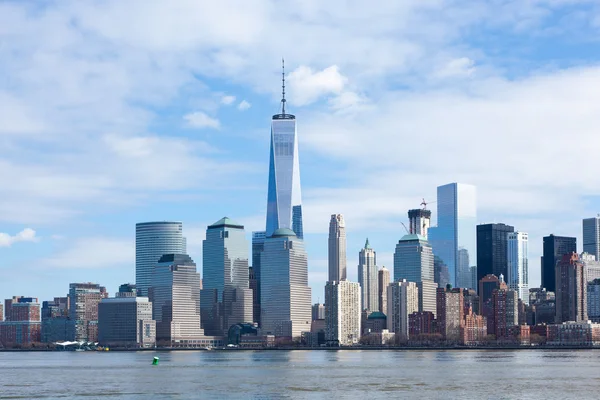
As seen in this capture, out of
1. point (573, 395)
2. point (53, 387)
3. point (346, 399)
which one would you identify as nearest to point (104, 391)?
point (53, 387)

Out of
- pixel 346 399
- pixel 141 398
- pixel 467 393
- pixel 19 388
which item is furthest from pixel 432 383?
pixel 19 388

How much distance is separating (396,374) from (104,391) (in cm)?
5982

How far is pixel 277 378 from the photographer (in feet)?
572

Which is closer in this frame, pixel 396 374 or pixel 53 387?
pixel 53 387

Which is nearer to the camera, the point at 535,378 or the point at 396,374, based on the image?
the point at 535,378

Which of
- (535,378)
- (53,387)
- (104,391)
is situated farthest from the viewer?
(535,378)

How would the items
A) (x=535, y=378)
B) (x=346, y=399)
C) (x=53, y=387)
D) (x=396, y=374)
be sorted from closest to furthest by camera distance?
(x=346, y=399), (x=53, y=387), (x=535, y=378), (x=396, y=374)

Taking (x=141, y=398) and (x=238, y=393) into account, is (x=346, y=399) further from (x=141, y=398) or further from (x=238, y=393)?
(x=141, y=398)

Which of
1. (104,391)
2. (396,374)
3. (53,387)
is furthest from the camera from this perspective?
(396,374)

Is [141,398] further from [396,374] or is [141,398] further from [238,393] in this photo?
[396,374]

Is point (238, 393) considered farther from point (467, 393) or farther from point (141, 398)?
point (467, 393)

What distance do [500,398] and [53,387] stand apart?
6266cm

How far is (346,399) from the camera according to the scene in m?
130

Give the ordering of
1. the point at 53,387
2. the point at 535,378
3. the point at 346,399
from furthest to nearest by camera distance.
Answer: the point at 535,378
the point at 53,387
the point at 346,399
